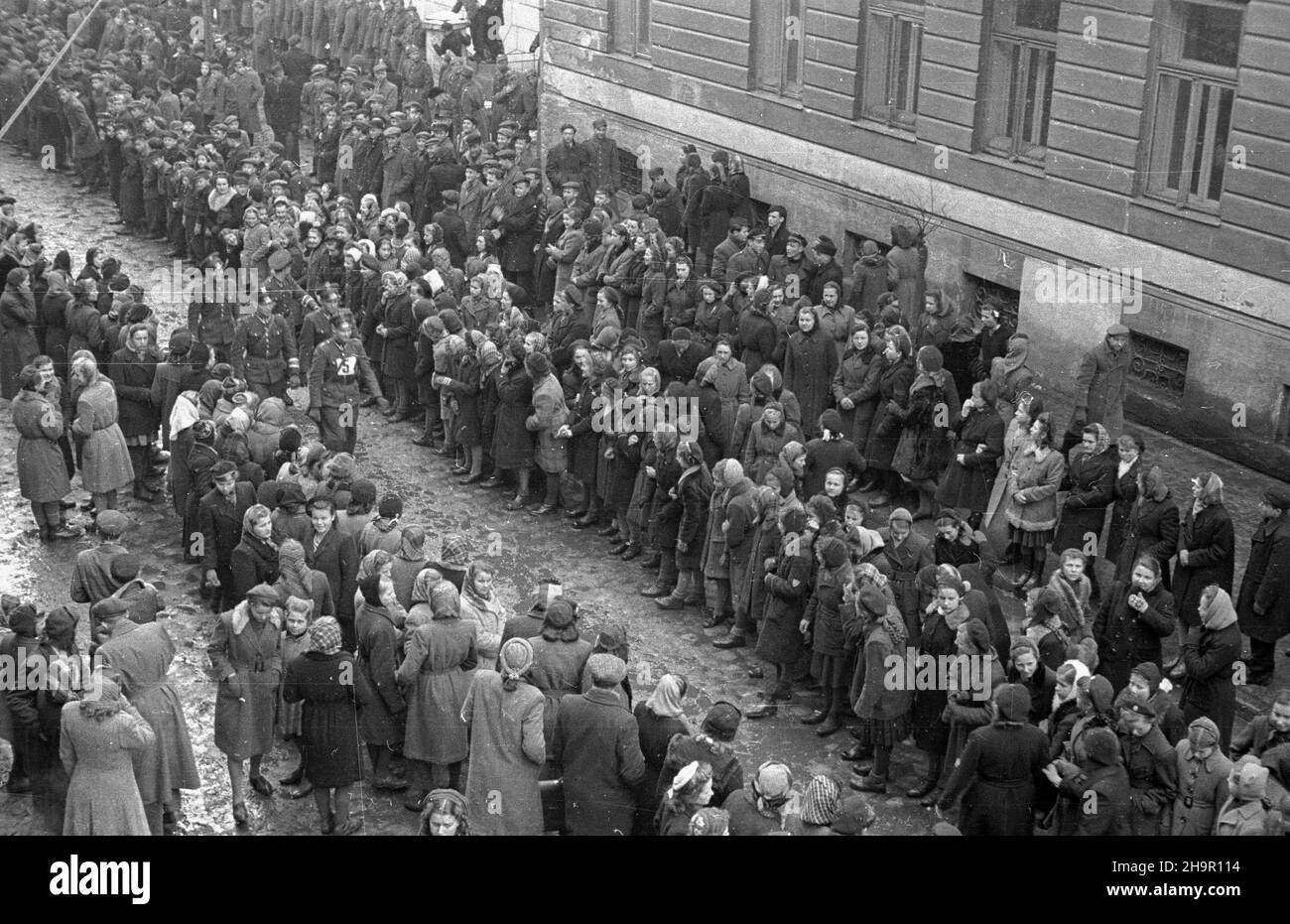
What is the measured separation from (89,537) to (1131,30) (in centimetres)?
1129

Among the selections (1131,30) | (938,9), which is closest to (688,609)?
(1131,30)

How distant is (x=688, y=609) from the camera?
47.7 feet

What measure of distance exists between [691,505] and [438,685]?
3.53 m

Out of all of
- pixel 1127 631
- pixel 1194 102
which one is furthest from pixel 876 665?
pixel 1194 102

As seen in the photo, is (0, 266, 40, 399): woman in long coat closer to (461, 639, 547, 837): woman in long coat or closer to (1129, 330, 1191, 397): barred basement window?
(461, 639, 547, 837): woman in long coat

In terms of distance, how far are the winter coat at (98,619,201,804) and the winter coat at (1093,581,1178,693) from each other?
5.95m

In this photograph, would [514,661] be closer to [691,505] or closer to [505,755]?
[505,755]

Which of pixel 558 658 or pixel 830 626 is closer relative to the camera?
pixel 558 658

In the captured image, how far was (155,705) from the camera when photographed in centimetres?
1069

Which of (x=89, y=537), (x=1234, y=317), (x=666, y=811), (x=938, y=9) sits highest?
(x=938, y=9)

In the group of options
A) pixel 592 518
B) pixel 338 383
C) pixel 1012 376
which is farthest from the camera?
pixel 338 383

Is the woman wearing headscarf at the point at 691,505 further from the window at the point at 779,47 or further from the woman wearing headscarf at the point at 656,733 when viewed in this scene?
the window at the point at 779,47
